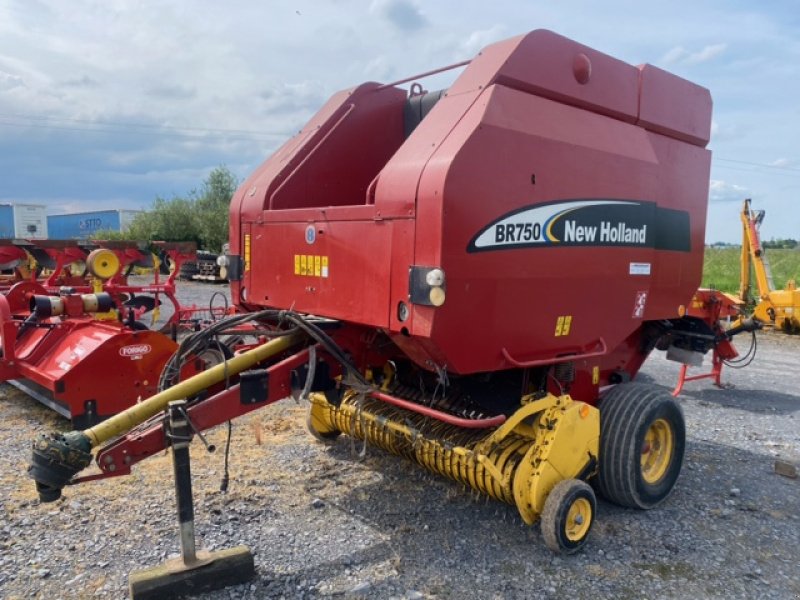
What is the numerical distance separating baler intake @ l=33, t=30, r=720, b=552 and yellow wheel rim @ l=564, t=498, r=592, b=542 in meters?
0.01

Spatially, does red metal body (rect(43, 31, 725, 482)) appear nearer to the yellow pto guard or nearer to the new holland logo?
the yellow pto guard

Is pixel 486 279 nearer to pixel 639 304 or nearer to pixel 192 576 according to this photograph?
pixel 639 304

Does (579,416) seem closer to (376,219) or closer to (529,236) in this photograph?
(529,236)

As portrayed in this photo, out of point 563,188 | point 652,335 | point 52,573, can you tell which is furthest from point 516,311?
point 52,573

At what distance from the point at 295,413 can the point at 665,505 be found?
3.14 metres

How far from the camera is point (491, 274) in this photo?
3086 millimetres

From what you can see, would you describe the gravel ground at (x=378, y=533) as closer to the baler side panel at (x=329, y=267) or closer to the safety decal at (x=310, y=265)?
the baler side panel at (x=329, y=267)

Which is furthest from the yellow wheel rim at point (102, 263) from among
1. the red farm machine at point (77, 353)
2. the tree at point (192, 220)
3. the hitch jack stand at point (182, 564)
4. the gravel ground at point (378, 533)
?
the tree at point (192, 220)

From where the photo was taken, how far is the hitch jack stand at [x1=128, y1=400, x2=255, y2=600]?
9.32ft

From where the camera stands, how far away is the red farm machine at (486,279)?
9.89 ft

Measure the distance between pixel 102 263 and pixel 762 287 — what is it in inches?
396

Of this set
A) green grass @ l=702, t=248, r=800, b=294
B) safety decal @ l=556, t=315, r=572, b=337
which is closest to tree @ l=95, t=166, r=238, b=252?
green grass @ l=702, t=248, r=800, b=294

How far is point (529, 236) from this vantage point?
3234 millimetres

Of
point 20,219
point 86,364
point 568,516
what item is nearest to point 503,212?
point 568,516
